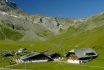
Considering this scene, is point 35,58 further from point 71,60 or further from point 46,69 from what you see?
point 46,69

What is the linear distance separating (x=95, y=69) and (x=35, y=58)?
57297 millimetres

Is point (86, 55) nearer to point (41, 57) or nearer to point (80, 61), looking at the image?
point (80, 61)

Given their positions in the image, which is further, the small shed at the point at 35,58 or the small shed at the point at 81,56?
the small shed at the point at 35,58

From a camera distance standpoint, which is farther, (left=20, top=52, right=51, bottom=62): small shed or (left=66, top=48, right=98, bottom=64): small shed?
(left=20, top=52, right=51, bottom=62): small shed

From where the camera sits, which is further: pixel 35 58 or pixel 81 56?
pixel 35 58

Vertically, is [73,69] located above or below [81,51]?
below

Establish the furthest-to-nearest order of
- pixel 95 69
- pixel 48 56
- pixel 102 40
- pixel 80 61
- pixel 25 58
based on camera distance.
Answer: pixel 102 40 → pixel 48 56 → pixel 25 58 → pixel 80 61 → pixel 95 69

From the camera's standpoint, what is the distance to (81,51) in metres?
110

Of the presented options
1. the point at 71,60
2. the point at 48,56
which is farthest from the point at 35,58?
the point at 71,60

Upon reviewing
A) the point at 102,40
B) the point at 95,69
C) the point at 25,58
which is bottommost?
the point at 95,69

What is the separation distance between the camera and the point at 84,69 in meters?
73.1

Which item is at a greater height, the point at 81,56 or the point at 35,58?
the point at 35,58

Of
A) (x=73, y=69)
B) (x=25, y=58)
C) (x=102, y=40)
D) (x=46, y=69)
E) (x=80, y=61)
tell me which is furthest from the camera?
(x=102, y=40)

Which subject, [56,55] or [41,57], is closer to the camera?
[41,57]
